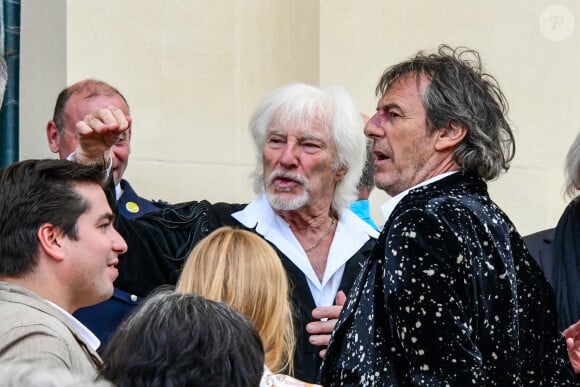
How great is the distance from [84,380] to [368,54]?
481 centimetres

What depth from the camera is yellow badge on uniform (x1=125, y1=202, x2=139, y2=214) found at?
5.02 metres

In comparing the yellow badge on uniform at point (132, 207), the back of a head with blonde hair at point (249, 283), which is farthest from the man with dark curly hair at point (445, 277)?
the yellow badge on uniform at point (132, 207)

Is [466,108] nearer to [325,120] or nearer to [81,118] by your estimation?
[325,120]

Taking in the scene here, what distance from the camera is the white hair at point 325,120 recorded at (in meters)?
4.95

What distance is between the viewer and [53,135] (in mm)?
5164

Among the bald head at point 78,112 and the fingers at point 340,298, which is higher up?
the bald head at point 78,112

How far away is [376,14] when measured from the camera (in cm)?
643

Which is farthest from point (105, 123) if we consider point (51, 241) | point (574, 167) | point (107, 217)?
point (574, 167)

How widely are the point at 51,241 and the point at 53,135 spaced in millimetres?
1838

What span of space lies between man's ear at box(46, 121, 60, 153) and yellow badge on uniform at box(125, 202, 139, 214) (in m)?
0.38

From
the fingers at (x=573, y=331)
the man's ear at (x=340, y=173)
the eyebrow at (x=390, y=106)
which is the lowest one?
the fingers at (x=573, y=331)

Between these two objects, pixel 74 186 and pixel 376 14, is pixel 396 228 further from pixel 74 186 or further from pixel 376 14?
pixel 376 14

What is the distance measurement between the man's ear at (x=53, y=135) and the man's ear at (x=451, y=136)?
2.02 m

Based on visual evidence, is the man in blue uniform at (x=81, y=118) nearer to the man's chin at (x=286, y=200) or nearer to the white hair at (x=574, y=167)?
the man's chin at (x=286, y=200)
